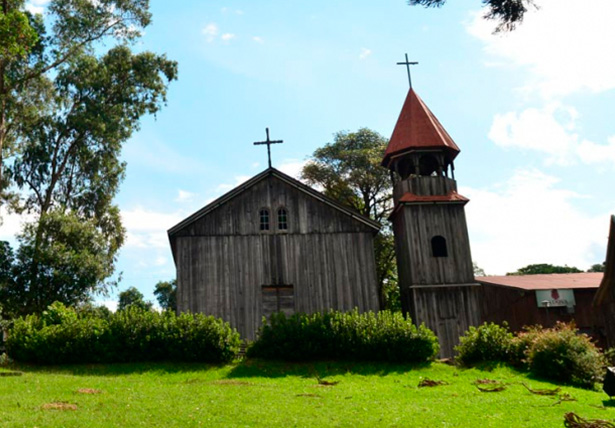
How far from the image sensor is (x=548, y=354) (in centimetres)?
1898

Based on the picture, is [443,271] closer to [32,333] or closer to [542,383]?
[542,383]

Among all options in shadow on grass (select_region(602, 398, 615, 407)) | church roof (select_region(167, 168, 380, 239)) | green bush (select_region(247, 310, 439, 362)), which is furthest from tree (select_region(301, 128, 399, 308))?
shadow on grass (select_region(602, 398, 615, 407))

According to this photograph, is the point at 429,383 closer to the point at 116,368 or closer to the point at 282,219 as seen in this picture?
the point at 116,368

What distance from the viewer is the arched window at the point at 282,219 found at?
85.9 feet

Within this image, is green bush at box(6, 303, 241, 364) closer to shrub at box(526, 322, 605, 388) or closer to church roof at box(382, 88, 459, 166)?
shrub at box(526, 322, 605, 388)

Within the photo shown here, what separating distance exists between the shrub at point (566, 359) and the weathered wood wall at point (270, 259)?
771cm

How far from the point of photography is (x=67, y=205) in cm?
3891

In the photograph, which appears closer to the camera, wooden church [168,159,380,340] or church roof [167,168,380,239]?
wooden church [168,159,380,340]

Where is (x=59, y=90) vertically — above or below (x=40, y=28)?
below

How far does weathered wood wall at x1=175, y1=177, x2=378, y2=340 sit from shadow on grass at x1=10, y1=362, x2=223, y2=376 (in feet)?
15.1

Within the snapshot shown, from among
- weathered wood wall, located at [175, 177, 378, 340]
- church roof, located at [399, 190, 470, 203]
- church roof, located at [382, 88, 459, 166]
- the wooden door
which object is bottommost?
the wooden door

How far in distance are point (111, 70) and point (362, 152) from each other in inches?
738

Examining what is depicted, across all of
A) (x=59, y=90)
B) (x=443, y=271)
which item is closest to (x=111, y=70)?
(x=59, y=90)

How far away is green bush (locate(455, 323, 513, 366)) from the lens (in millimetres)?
21172
